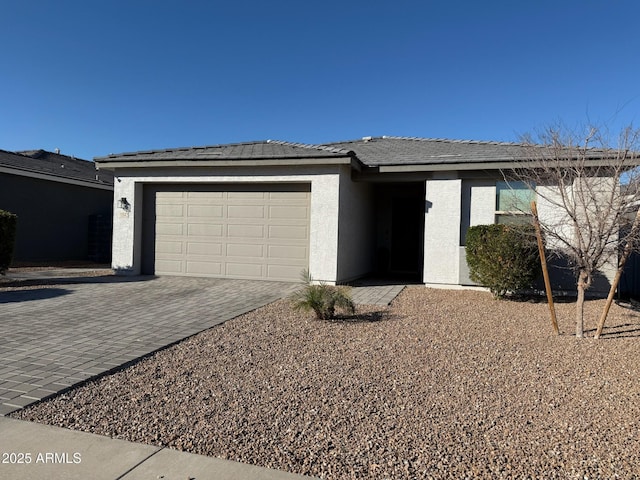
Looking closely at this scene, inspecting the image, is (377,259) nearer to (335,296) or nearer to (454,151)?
(454,151)

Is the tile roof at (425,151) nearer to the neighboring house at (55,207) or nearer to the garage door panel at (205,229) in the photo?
the garage door panel at (205,229)

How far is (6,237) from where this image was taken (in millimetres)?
10867

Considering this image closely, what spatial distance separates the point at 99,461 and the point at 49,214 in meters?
17.3

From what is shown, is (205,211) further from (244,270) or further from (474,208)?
(474,208)

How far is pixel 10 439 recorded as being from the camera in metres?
3.17

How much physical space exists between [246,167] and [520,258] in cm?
699

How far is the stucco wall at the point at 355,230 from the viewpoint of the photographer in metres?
11.3

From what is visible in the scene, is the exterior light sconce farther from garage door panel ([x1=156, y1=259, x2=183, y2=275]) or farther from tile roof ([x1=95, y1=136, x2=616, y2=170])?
garage door panel ([x1=156, y1=259, x2=183, y2=275])

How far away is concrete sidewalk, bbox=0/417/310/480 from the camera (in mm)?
2781

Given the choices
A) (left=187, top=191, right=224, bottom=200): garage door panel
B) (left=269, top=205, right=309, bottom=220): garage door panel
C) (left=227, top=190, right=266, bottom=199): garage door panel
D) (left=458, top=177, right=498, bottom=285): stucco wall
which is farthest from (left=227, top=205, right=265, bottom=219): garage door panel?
(left=458, top=177, right=498, bottom=285): stucco wall

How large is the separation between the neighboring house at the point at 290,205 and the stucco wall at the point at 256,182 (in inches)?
1.1

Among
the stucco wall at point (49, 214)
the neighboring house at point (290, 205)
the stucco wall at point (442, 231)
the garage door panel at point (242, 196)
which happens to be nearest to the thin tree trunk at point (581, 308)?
the neighboring house at point (290, 205)

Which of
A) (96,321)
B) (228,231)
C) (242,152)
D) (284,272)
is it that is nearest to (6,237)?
(228,231)

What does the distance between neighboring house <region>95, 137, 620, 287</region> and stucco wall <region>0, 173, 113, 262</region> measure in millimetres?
5704
